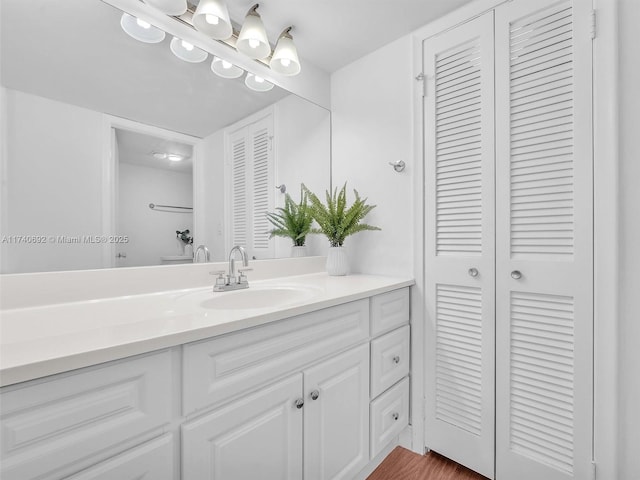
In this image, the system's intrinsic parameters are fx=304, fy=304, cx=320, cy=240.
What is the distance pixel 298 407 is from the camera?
983mm

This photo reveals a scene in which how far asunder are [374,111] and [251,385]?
156 centimetres

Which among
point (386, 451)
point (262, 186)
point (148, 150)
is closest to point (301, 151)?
point (262, 186)

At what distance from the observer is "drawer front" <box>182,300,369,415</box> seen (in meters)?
0.75

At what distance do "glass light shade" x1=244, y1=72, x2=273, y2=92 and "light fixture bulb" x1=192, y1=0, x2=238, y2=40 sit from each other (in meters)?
0.26

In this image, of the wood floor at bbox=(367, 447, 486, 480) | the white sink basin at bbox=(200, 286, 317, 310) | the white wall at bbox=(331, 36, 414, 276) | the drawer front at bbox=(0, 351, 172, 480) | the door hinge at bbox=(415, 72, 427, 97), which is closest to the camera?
the drawer front at bbox=(0, 351, 172, 480)

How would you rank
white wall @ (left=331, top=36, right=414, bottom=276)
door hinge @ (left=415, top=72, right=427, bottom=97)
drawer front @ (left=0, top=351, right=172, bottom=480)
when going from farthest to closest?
white wall @ (left=331, top=36, right=414, bottom=276) → door hinge @ (left=415, top=72, right=427, bottom=97) → drawer front @ (left=0, top=351, right=172, bottom=480)

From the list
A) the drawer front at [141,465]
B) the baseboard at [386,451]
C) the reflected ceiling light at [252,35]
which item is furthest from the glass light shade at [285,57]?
the baseboard at [386,451]

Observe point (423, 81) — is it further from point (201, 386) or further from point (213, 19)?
point (201, 386)

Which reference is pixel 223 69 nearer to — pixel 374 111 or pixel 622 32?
pixel 374 111

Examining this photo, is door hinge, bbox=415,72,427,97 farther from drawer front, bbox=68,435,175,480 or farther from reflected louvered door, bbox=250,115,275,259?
drawer front, bbox=68,435,175,480

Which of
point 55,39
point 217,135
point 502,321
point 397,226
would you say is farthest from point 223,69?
point 502,321

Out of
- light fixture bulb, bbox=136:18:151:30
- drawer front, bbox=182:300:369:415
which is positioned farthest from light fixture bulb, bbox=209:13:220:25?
drawer front, bbox=182:300:369:415

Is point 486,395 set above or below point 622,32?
below

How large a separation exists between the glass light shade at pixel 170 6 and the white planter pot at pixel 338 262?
127 centimetres
